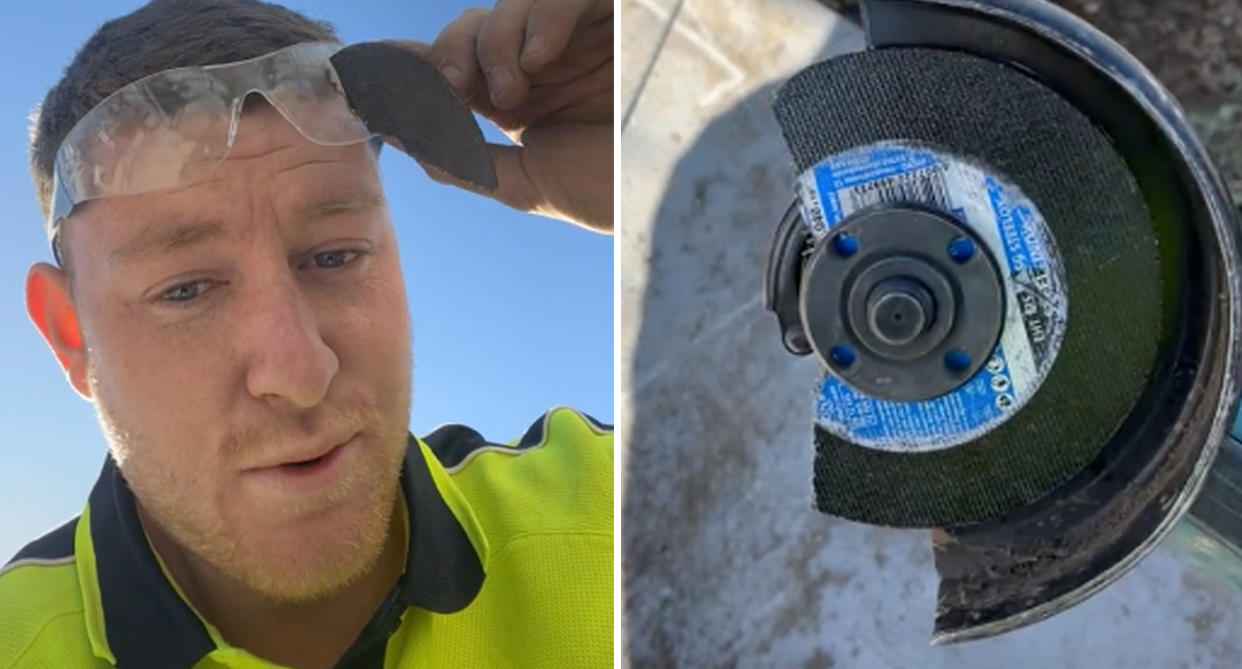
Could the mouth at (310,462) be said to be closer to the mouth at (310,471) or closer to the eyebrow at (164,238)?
the mouth at (310,471)

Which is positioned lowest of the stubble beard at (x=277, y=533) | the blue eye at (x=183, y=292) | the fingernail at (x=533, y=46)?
the stubble beard at (x=277, y=533)

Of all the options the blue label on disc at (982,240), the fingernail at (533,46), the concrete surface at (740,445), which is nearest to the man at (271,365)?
the fingernail at (533,46)

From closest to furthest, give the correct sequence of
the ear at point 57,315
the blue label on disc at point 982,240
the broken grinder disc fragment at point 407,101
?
the blue label on disc at point 982,240
the ear at point 57,315
the broken grinder disc fragment at point 407,101

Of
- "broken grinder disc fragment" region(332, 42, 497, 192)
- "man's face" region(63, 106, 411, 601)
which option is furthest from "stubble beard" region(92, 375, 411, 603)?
"broken grinder disc fragment" region(332, 42, 497, 192)

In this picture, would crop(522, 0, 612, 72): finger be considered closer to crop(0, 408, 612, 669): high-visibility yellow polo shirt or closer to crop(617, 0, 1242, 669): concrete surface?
crop(617, 0, 1242, 669): concrete surface

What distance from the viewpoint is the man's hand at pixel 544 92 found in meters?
1.24

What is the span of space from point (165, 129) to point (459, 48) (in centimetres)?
29

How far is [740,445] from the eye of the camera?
3.78 ft

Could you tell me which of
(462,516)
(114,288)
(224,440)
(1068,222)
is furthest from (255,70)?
(1068,222)

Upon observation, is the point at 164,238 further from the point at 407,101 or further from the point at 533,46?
the point at 533,46

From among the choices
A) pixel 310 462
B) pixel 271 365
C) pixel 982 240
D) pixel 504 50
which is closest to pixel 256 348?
pixel 271 365

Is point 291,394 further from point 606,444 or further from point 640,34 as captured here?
point 640,34

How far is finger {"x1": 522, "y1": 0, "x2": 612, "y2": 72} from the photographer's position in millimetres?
1280

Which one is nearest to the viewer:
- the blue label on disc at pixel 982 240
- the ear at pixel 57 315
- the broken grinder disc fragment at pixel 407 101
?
the blue label on disc at pixel 982 240
